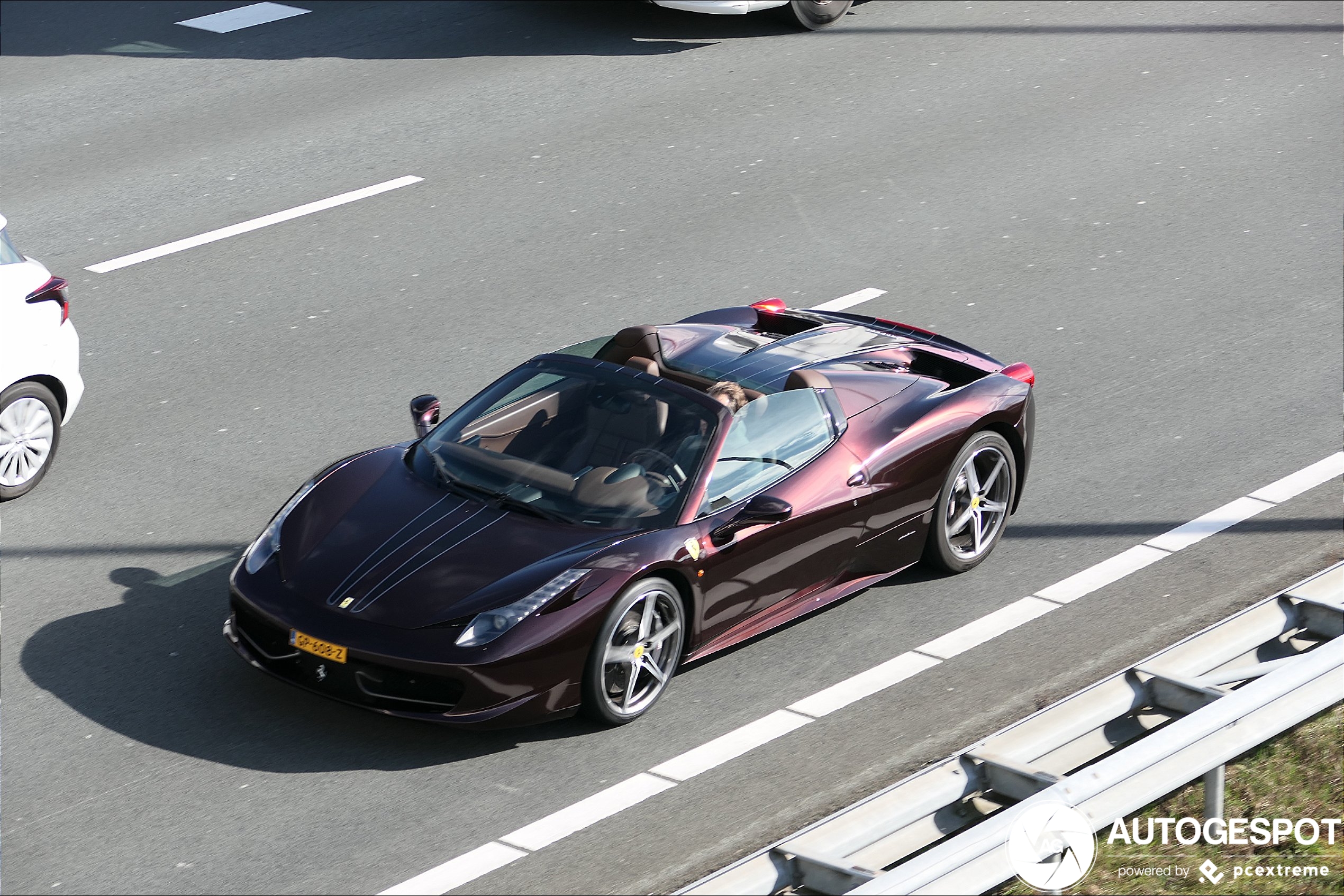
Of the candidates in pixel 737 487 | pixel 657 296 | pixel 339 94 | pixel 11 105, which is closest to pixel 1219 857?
pixel 737 487

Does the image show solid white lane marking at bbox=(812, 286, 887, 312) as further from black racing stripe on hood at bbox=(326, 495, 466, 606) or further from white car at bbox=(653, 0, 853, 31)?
white car at bbox=(653, 0, 853, 31)

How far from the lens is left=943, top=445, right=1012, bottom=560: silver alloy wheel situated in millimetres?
8367

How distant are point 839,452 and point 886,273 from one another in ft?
14.2

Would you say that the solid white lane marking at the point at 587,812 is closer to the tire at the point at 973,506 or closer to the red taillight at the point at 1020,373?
the tire at the point at 973,506

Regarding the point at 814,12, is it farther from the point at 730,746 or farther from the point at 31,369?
the point at 730,746

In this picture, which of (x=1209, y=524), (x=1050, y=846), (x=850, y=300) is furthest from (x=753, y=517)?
(x=850, y=300)

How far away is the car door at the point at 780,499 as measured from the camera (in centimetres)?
729

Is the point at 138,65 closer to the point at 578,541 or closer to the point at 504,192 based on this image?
the point at 504,192

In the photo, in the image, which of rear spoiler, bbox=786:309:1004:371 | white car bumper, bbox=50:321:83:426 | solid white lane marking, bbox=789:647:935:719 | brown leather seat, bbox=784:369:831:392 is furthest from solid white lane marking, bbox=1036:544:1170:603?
white car bumper, bbox=50:321:83:426

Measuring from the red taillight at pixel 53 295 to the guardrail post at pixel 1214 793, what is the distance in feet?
19.9

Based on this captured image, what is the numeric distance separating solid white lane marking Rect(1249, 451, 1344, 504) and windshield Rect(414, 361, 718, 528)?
3566 millimetres

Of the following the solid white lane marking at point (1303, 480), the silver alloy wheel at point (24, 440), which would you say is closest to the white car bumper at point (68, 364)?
the silver alloy wheel at point (24, 440)

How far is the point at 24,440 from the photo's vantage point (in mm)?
8789

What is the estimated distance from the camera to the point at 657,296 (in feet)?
37.1
